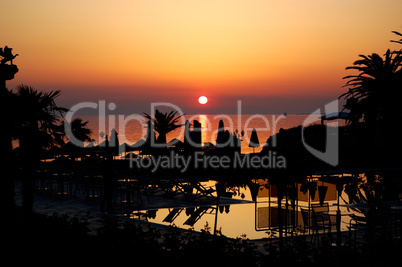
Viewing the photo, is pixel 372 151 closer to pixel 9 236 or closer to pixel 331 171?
pixel 331 171

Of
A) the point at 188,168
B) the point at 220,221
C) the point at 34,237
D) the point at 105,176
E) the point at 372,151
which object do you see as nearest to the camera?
the point at 34,237

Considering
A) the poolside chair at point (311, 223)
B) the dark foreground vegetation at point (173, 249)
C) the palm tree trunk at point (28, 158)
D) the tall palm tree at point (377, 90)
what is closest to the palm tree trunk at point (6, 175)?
the dark foreground vegetation at point (173, 249)

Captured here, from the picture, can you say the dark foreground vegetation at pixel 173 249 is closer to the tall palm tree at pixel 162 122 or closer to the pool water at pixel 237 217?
the pool water at pixel 237 217

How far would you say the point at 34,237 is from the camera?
8.31 metres

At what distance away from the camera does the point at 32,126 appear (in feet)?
37.5

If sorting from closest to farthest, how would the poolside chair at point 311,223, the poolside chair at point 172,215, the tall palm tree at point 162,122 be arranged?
the poolside chair at point 311,223, the poolside chair at point 172,215, the tall palm tree at point 162,122

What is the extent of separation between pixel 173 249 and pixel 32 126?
5.82 m

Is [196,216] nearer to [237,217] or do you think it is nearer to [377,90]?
[237,217]

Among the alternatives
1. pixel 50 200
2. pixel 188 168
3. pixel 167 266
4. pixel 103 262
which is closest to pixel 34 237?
pixel 103 262

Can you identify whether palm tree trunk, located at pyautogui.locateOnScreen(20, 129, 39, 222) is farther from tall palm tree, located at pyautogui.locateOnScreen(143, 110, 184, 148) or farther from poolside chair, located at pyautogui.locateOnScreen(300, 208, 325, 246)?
tall palm tree, located at pyautogui.locateOnScreen(143, 110, 184, 148)

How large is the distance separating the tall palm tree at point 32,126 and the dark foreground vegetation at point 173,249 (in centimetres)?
260

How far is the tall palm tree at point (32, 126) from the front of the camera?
1115 cm

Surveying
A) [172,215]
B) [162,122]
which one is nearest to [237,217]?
[172,215]

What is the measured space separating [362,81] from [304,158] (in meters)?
13.8
